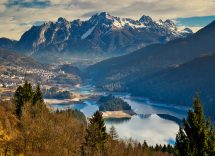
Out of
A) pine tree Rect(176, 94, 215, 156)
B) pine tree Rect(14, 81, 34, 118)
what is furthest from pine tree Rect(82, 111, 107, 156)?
pine tree Rect(176, 94, 215, 156)

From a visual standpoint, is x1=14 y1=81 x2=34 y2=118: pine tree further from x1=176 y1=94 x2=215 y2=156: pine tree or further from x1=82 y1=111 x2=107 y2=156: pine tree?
x1=176 y1=94 x2=215 y2=156: pine tree

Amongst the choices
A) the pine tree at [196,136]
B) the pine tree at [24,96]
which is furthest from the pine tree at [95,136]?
the pine tree at [196,136]

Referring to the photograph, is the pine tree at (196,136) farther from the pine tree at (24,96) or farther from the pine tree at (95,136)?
the pine tree at (24,96)

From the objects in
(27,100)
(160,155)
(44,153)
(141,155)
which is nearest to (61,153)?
(44,153)

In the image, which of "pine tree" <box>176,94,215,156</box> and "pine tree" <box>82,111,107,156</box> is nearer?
"pine tree" <box>176,94,215,156</box>

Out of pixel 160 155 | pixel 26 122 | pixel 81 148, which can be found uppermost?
pixel 26 122

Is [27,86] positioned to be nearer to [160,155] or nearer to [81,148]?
[81,148]
